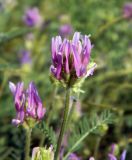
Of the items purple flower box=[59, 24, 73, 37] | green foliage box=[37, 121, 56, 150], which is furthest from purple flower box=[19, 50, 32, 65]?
green foliage box=[37, 121, 56, 150]

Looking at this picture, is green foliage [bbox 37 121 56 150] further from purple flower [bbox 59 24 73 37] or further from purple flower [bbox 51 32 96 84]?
purple flower [bbox 59 24 73 37]

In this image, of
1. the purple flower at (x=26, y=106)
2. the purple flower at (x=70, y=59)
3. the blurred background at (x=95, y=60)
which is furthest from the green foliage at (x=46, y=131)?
the blurred background at (x=95, y=60)

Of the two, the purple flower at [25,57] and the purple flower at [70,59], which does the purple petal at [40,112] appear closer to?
the purple flower at [70,59]

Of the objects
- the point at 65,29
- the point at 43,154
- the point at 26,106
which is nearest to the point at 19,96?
the point at 26,106

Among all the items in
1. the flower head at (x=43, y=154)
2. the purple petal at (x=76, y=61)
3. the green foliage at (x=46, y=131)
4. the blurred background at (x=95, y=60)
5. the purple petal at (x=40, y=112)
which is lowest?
the flower head at (x=43, y=154)

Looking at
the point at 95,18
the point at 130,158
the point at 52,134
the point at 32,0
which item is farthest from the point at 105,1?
the point at 52,134
